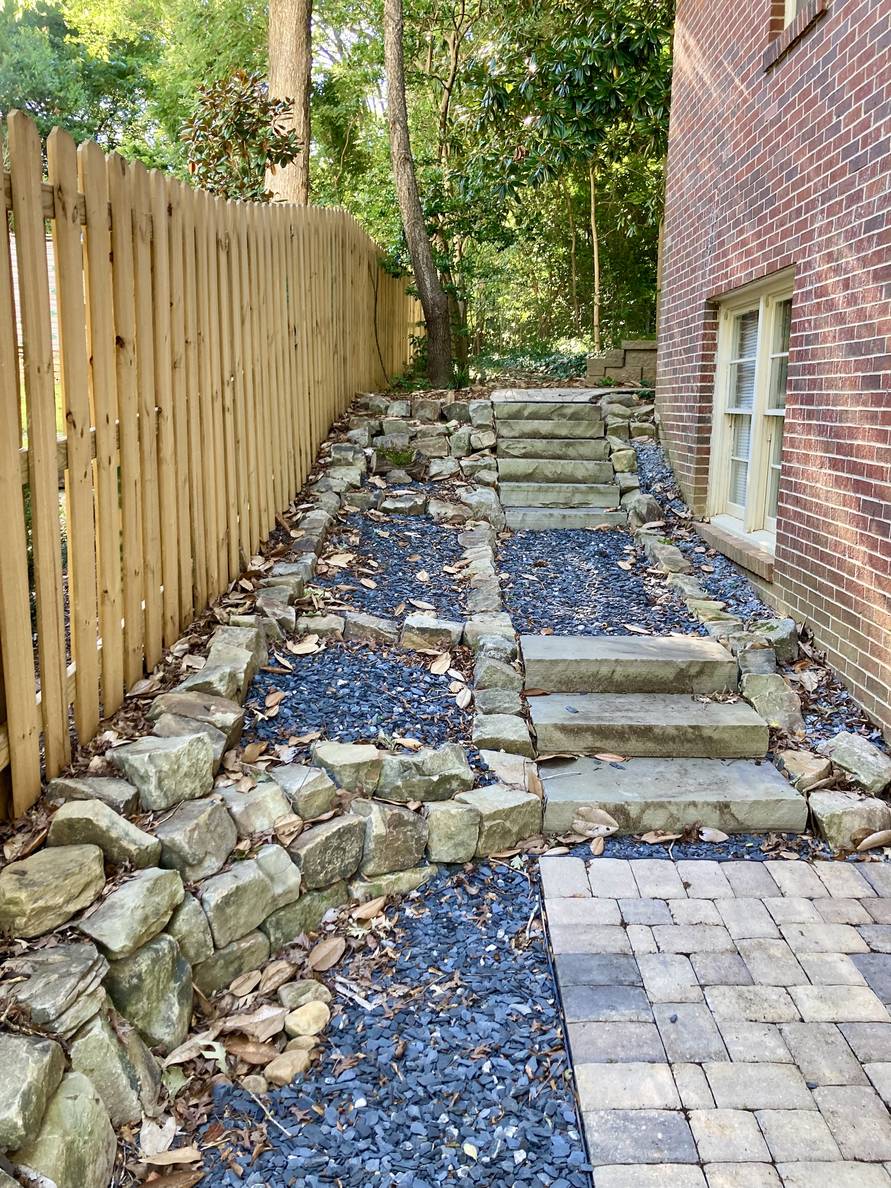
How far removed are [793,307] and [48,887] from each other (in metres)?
4.45

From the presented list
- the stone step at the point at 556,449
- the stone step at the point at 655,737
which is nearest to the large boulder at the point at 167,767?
the stone step at the point at 655,737

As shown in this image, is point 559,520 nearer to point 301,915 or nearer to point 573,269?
point 301,915

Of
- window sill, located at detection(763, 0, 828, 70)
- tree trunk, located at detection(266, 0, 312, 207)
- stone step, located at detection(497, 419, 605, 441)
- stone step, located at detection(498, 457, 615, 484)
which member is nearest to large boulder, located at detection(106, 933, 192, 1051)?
window sill, located at detection(763, 0, 828, 70)

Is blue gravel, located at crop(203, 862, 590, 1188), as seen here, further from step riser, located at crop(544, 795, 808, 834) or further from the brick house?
the brick house

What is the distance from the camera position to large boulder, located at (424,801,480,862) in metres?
3.29

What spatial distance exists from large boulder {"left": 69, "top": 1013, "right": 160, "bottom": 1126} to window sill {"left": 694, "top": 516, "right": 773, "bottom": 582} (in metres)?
4.10

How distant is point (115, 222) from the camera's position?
3.13m

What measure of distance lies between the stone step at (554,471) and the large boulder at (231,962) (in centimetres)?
509

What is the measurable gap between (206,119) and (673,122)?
3.90m

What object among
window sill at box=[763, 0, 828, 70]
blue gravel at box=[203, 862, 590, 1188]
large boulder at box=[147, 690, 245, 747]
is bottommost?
blue gravel at box=[203, 862, 590, 1188]

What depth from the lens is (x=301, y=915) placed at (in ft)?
9.79

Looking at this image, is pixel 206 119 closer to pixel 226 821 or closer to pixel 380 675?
pixel 380 675

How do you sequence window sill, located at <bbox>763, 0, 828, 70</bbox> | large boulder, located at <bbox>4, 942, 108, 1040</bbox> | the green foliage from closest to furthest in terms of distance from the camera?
large boulder, located at <bbox>4, 942, 108, 1040</bbox> < window sill, located at <bbox>763, 0, 828, 70</bbox> < the green foliage

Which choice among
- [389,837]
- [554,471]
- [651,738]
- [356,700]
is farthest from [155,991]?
[554,471]
